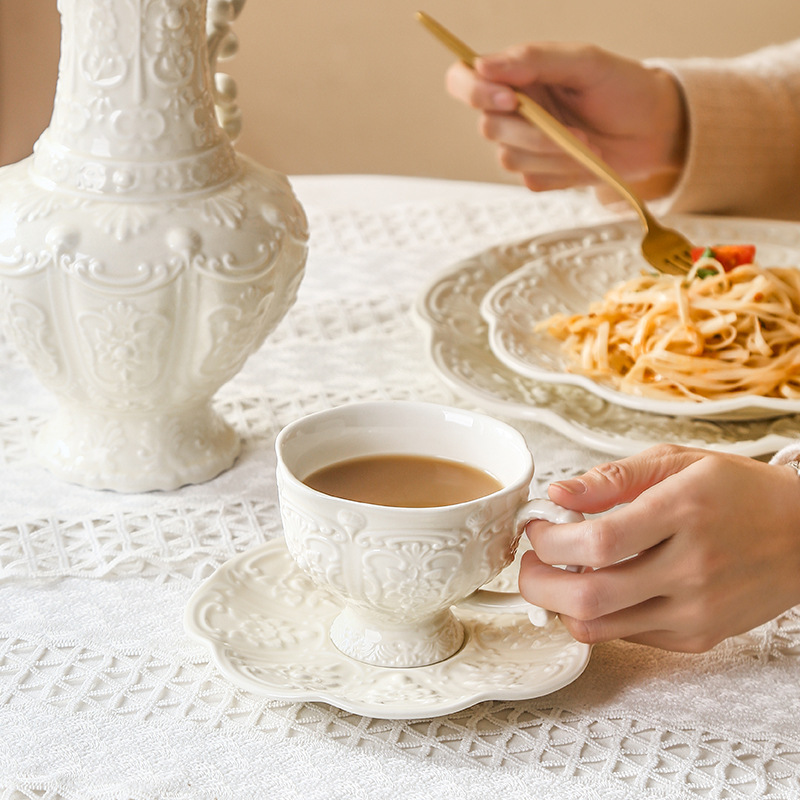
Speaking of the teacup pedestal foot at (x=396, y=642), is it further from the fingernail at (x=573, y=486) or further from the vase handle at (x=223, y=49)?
the vase handle at (x=223, y=49)

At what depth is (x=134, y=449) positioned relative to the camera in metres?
0.75

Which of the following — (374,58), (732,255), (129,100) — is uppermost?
(129,100)

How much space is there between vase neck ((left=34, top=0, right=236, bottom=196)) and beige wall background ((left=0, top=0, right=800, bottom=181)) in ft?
6.25

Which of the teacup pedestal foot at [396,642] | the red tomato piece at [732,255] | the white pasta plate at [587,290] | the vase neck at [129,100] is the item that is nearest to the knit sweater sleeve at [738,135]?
the white pasta plate at [587,290]

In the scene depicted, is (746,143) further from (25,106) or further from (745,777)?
(25,106)

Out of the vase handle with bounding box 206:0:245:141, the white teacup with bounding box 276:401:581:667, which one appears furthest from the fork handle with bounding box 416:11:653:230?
the white teacup with bounding box 276:401:581:667

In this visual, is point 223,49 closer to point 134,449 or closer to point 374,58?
point 134,449

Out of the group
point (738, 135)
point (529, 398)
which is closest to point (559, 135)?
point (738, 135)

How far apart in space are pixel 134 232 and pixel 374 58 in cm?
202

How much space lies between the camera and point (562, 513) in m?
0.52

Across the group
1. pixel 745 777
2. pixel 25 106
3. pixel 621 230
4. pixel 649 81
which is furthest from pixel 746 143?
pixel 25 106

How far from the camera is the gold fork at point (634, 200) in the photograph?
1.03m

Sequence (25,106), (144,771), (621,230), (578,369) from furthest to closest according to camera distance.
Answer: (25,106) → (621,230) → (578,369) → (144,771)

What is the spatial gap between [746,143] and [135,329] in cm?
90
